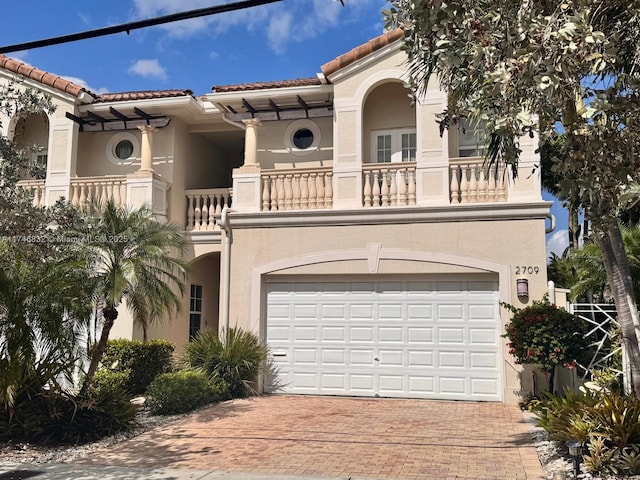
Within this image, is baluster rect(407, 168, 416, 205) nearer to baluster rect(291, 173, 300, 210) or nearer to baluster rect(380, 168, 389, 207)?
baluster rect(380, 168, 389, 207)

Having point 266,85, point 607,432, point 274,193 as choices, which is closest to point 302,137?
point 266,85

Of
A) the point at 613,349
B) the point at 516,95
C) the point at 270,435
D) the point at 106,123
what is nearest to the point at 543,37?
the point at 516,95

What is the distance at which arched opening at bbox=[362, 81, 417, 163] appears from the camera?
1590 centimetres

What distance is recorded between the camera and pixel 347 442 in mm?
9445

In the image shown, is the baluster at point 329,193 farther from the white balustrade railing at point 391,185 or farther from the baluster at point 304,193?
the white balustrade railing at point 391,185

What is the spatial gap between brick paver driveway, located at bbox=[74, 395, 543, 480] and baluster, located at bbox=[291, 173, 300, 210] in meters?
4.64

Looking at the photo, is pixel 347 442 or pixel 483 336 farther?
pixel 483 336

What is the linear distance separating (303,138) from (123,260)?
25.1ft

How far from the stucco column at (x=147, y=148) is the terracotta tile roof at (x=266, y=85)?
204cm

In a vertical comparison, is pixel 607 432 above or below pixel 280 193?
below

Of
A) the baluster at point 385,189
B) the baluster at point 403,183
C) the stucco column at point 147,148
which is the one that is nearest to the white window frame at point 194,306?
the stucco column at point 147,148

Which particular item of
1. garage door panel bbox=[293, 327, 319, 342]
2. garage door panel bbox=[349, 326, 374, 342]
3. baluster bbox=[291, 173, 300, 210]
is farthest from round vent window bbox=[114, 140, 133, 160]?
garage door panel bbox=[349, 326, 374, 342]

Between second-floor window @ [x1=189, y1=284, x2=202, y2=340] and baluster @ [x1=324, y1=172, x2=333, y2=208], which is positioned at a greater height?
baluster @ [x1=324, y1=172, x2=333, y2=208]

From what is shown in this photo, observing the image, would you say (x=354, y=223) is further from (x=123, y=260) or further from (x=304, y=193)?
(x=123, y=260)
